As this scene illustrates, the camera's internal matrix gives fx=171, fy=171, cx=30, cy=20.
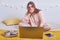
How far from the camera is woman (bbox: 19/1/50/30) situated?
3.56 ft

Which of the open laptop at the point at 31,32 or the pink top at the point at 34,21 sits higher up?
the pink top at the point at 34,21

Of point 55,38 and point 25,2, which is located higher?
point 25,2

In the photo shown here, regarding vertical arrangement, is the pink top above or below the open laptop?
above

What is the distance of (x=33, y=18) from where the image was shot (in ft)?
3.59

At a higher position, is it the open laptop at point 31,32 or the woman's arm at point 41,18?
the woman's arm at point 41,18

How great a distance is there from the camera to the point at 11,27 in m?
1.13

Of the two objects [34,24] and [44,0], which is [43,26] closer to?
[34,24]

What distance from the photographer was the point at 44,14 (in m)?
1.13

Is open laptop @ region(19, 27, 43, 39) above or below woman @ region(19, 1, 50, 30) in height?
below

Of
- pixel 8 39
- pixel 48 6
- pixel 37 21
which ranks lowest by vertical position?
pixel 8 39

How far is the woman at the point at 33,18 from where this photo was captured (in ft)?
3.56

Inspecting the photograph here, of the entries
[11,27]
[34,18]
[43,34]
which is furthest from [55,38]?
[11,27]

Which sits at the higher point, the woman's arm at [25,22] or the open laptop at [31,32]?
the woman's arm at [25,22]

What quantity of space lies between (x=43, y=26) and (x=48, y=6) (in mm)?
147
